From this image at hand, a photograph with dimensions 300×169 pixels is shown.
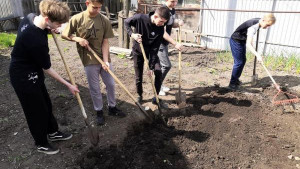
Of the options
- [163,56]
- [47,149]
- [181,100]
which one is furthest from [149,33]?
[47,149]

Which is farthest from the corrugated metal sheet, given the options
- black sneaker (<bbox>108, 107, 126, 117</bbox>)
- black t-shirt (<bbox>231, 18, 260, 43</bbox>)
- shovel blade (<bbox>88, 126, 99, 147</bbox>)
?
shovel blade (<bbox>88, 126, 99, 147</bbox>)

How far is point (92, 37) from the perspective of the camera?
3445mm

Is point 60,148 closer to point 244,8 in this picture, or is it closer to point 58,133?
point 58,133

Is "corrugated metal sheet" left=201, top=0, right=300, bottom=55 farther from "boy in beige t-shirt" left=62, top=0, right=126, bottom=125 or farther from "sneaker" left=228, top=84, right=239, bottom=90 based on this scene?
"boy in beige t-shirt" left=62, top=0, right=126, bottom=125

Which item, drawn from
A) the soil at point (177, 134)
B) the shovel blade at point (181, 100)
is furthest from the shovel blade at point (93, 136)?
the shovel blade at point (181, 100)

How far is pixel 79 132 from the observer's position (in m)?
3.78

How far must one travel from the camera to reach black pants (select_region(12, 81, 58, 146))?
282cm

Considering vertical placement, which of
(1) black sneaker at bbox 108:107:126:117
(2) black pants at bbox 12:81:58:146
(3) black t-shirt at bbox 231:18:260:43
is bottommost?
(1) black sneaker at bbox 108:107:126:117

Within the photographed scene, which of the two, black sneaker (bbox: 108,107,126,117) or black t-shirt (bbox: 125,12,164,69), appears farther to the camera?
black sneaker (bbox: 108,107,126,117)

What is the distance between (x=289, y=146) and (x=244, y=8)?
5.53 meters

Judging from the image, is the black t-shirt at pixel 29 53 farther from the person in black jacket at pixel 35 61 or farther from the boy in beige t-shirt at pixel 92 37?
the boy in beige t-shirt at pixel 92 37

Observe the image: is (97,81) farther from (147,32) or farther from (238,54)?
(238,54)

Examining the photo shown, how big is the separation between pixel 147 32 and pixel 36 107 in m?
1.97

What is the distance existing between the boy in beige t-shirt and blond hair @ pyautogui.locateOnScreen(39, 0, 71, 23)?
2.23 ft
